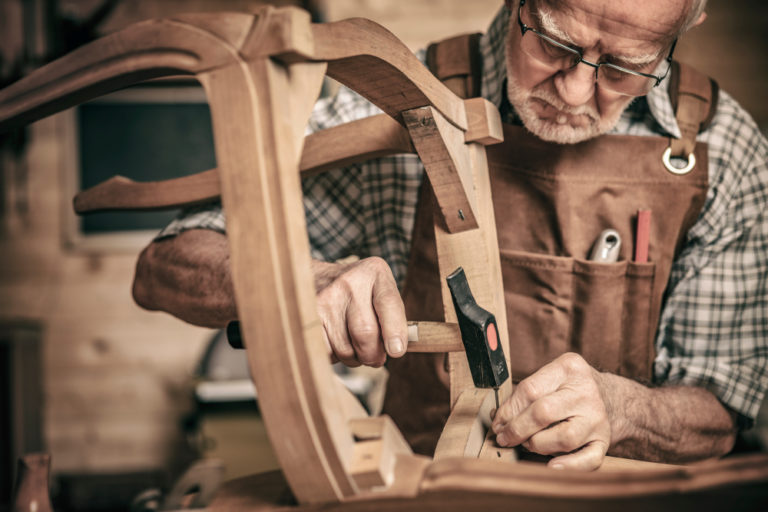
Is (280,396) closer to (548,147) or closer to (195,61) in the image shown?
(195,61)

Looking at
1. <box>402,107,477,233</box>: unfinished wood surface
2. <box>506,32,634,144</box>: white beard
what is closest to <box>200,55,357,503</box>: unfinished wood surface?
<box>402,107,477,233</box>: unfinished wood surface

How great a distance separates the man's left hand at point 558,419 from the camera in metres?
0.79

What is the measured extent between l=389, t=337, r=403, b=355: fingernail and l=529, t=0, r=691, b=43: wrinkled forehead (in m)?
0.55

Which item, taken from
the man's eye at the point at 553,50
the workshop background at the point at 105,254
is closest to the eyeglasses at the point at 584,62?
the man's eye at the point at 553,50

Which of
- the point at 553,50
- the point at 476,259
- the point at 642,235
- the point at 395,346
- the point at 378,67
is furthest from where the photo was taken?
the point at 642,235

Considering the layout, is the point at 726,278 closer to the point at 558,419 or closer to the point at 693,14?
the point at 693,14

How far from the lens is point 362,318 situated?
796 mm

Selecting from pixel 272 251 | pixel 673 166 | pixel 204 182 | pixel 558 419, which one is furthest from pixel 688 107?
pixel 272 251

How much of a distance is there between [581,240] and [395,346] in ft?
1.71

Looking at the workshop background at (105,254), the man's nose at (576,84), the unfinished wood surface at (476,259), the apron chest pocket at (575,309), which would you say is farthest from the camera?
the workshop background at (105,254)

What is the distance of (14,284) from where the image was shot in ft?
9.39

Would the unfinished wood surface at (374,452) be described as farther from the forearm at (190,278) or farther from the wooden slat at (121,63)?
the forearm at (190,278)

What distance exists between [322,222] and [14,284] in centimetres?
224

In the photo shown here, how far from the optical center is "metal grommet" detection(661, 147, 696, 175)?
1146mm
